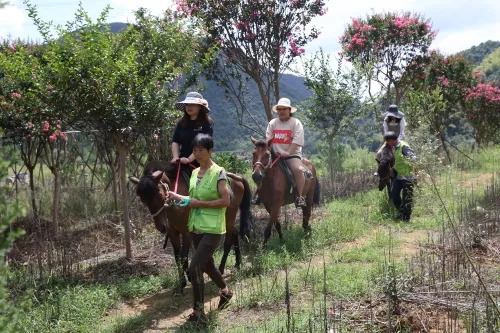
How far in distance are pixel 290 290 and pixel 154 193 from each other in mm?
2118

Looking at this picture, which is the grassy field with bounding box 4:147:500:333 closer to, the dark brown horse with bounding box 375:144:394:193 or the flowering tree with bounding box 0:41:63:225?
the dark brown horse with bounding box 375:144:394:193

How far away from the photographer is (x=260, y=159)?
7.80 metres

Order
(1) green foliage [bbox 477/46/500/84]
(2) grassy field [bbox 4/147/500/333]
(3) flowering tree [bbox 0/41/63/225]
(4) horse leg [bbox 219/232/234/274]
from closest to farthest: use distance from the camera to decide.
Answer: (2) grassy field [bbox 4/147/500/333], (4) horse leg [bbox 219/232/234/274], (3) flowering tree [bbox 0/41/63/225], (1) green foliage [bbox 477/46/500/84]

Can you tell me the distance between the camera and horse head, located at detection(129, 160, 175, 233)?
6.15 metres

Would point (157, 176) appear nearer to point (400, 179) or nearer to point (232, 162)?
point (400, 179)

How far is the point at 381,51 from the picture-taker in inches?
607

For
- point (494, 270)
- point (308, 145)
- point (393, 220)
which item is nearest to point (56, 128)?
point (393, 220)

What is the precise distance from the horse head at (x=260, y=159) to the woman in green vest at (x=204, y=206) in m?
2.49

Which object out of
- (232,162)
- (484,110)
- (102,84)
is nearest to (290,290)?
(102,84)

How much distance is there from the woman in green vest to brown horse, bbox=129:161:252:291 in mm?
884

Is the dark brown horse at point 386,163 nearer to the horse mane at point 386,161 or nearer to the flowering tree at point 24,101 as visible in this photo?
the horse mane at point 386,161

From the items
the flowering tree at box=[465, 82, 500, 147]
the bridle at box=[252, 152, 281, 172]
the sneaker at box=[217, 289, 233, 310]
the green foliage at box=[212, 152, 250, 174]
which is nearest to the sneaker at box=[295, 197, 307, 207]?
the bridle at box=[252, 152, 281, 172]

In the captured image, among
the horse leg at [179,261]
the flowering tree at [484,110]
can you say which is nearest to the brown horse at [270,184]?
the horse leg at [179,261]

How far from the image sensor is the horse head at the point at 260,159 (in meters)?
7.62
